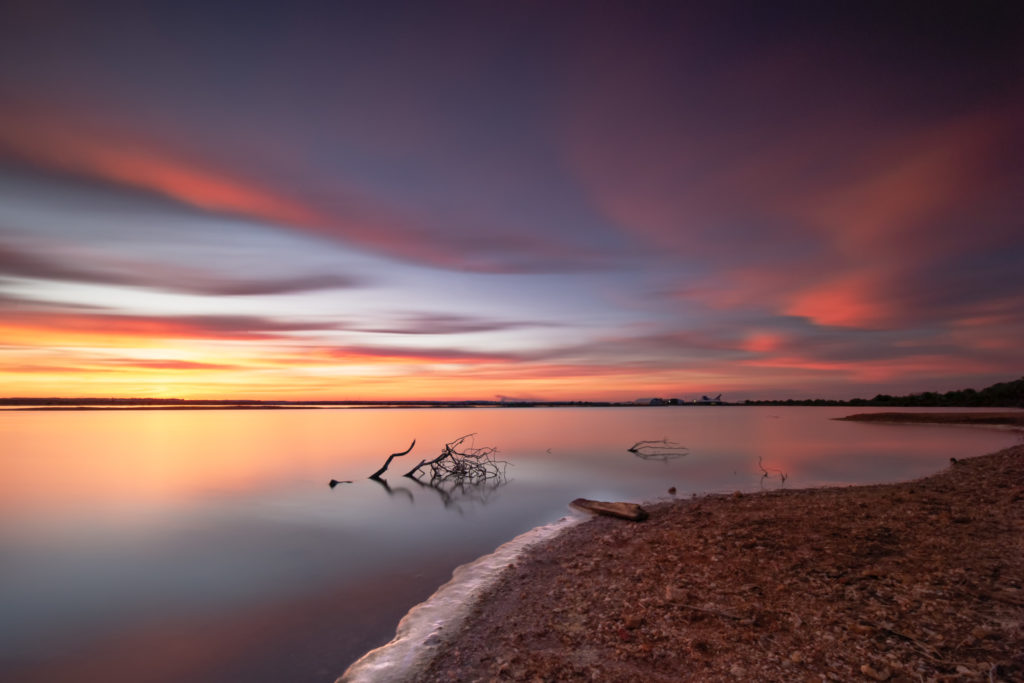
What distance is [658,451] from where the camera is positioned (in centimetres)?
4116

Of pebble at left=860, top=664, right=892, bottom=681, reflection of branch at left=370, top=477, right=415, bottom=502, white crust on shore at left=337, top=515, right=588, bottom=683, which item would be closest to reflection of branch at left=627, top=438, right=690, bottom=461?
reflection of branch at left=370, top=477, right=415, bottom=502

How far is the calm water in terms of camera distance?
8.93 meters

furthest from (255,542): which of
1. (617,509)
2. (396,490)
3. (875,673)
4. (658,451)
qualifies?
(658,451)

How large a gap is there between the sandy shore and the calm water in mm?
3114

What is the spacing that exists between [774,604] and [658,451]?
117 feet

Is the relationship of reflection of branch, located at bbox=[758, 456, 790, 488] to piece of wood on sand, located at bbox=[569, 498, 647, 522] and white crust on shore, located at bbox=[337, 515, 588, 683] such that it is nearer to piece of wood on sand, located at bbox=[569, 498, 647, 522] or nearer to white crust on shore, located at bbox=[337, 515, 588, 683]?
piece of wood on sand, located at bbox=[569, 498, 647, 522]

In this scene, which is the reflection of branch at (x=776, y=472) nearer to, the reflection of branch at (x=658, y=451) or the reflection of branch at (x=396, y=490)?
the reflection of branch at (x=658, y=451)

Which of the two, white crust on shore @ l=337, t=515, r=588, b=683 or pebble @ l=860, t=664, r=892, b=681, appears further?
white crust on shore @ l=337, t=515, r=588, b=683

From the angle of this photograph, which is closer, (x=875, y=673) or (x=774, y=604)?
(x=875, y=673)

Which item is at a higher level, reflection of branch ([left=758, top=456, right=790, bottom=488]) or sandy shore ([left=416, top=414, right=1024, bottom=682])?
sandy shore ([left=416, top=414, right=1024, bottom=682])

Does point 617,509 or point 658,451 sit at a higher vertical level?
point 617,509

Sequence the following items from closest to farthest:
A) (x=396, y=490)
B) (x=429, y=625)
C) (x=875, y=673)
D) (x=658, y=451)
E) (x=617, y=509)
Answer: (x=875, y=673) → (x=429, y=625) → (x=617, y=509) → (x=396, y=490) → (x=658, y=451)

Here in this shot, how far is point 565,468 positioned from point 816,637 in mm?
25379

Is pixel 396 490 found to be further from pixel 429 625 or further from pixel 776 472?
pixel 776 472
